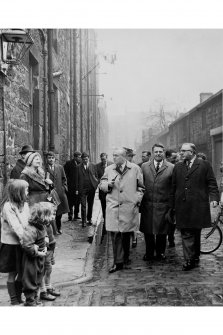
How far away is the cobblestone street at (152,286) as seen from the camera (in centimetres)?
430

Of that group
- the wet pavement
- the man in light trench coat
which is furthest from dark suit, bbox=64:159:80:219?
the man in light trench coat

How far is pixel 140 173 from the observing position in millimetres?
5898

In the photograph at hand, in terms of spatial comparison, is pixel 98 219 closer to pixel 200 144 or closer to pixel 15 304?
pixel 15 304

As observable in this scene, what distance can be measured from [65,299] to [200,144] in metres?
19.4

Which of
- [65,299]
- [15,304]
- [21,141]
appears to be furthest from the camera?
[21,141]

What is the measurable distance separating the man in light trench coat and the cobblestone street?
0.36 metres

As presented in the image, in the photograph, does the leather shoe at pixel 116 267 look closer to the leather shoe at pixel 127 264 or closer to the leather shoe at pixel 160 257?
the leather shoe at pixel 127 264

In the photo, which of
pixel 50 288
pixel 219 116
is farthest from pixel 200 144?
pixel 50 288

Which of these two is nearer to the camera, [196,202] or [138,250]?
[196,202]

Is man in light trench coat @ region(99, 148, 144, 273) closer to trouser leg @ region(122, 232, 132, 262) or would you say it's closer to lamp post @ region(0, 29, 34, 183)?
trouser leg @ region(122, 232, 132, 262)

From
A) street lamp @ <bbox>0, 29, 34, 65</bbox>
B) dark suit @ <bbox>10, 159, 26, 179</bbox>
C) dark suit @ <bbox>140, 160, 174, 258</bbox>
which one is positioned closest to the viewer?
dark suit @ <bbox>10, 159, 26, 179</bbox>

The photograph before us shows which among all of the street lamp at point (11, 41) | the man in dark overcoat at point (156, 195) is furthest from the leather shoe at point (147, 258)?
the street lamp at point (11, 41)

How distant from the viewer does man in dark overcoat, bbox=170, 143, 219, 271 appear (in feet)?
18.7

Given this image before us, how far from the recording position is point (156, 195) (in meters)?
6.11
